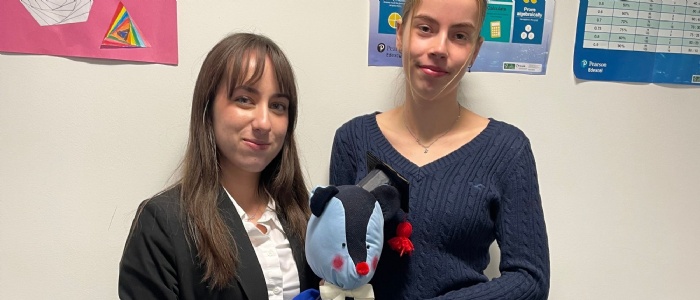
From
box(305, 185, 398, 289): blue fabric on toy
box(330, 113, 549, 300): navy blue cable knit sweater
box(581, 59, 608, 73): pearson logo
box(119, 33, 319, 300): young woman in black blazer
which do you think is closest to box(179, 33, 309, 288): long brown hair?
box(119, 33, 319, 300): young woman in black blazer

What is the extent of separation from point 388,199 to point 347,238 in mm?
101

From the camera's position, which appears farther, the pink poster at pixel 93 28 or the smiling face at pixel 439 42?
the pink poster at pixel 93 28

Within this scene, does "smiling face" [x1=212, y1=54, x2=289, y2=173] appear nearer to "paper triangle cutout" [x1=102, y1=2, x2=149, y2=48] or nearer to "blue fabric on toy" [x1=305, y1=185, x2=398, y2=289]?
"blue fabric on toy" [x1=305, y1=185, x2=398, y2=289]

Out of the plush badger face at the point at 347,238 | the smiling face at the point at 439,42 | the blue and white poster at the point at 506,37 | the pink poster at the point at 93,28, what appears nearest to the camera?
the plush badger face at the point at 347,238

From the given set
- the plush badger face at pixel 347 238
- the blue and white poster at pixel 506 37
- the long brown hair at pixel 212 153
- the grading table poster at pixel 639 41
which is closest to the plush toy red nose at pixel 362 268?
the plush badger face at pixel 347 238

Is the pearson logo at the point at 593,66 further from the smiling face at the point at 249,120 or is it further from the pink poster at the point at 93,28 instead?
the pink poster at the point at 93,28

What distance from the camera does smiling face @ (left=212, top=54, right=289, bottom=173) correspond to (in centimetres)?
81

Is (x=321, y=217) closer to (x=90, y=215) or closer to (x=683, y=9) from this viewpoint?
(x=90, y=215)

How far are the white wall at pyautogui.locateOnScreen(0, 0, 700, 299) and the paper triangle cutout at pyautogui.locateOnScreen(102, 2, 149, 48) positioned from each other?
0.04m

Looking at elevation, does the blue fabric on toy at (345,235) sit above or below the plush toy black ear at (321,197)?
below

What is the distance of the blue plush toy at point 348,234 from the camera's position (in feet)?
2.41

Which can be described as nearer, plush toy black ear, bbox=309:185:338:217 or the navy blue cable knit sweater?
plush toy black ear, bbox=309:185:338:217

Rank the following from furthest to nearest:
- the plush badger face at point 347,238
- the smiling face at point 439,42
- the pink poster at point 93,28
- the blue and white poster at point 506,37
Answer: the blue and white poster at point 506,37 → the pink poster at point 93,28 → the smiling face at point 439,42 → the plush badger face at point 347,238

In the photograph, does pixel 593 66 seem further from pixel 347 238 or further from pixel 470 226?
pixel 347 238
